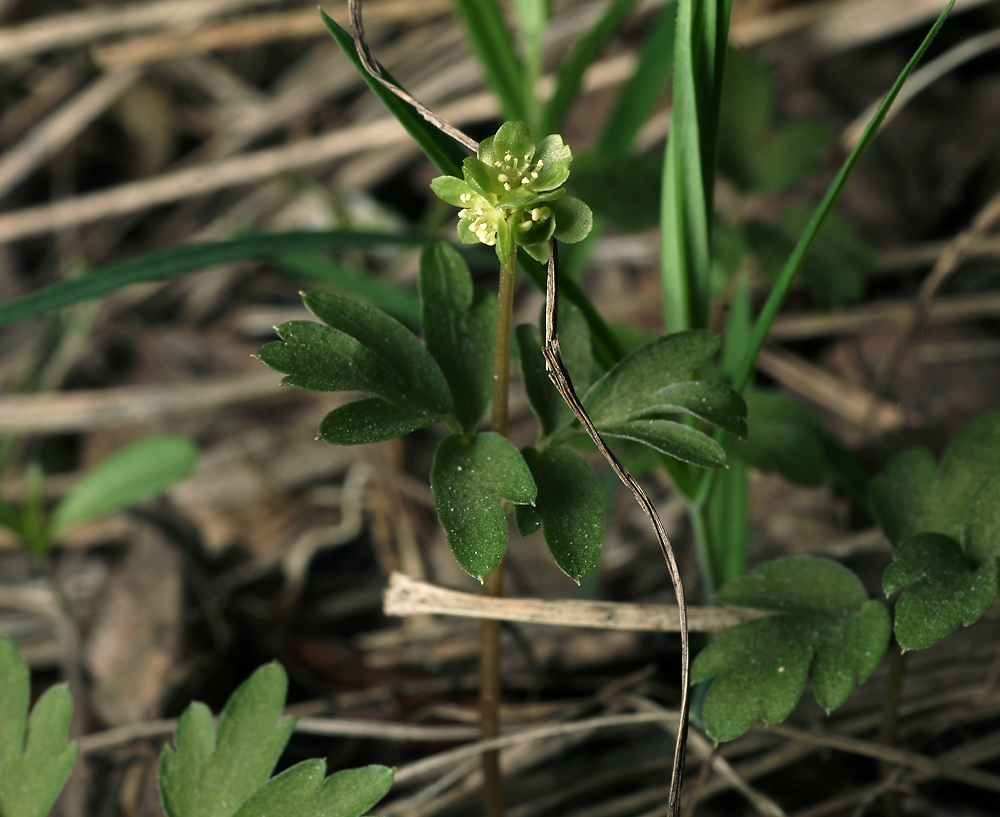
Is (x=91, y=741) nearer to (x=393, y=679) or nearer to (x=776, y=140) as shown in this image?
(x=393, y=679)

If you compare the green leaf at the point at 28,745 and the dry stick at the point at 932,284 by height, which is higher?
the dry stick at the point at 932,284

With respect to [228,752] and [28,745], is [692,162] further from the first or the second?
[28,745]

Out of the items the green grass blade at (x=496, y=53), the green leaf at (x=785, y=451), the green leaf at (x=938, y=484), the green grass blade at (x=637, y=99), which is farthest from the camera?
the green grass blade at (x=637, y=99)

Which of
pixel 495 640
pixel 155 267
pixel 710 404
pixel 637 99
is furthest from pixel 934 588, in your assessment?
pixel 637 99

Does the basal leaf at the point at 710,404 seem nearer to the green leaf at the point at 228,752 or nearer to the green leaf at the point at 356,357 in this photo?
the green leaf at the point at 356,357

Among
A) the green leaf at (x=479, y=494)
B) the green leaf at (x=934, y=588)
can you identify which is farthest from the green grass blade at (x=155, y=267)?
the green leaf at (x=934, y=588)

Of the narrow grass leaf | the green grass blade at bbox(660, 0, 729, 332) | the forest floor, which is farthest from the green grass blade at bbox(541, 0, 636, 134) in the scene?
the green grass blade at bbox(660, 0, 729, 332)
